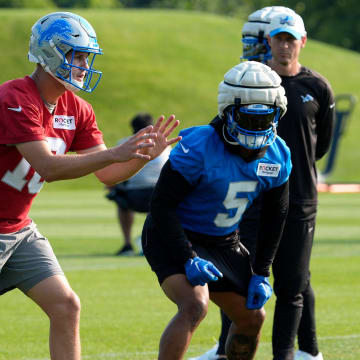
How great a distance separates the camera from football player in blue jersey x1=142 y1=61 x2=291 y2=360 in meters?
5.29

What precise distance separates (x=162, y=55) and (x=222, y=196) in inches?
1908

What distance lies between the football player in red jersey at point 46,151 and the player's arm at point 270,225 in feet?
2.60

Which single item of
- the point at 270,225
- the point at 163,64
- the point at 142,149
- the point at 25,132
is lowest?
the point at 163,64

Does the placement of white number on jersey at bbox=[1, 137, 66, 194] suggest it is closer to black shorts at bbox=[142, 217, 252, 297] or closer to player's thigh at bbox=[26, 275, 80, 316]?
player's thigh at bbox=[26, 275, 80, 316]

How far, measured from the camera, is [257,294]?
223 inches

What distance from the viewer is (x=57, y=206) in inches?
990

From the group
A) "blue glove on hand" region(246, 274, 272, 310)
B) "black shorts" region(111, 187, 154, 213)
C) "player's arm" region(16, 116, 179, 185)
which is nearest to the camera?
"player's arm" region(16, 116, 179, 185)

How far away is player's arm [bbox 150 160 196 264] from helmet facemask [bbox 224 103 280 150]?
0.42 metres

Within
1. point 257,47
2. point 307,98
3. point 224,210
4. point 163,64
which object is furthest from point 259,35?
point 163,64

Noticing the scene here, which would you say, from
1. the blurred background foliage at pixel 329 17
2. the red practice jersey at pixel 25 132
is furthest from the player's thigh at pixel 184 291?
the blurred background foliage at pixel 329 17

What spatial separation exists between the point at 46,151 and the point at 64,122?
1.63 ft

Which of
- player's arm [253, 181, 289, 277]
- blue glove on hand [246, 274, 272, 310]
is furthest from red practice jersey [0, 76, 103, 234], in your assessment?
blue glove on hand [246, 274, 272, 310]

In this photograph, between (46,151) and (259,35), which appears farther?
(259,35)

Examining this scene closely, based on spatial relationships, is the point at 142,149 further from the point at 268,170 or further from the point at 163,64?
the point at 163,64
